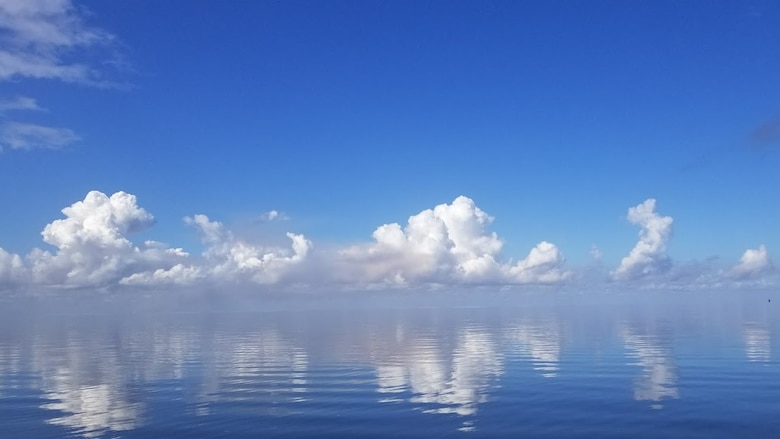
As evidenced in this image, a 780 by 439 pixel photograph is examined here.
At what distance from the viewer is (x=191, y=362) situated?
73688 millimetres

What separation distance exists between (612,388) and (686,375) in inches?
419

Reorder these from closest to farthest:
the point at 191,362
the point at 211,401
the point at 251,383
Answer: the point at 211,401 < the point at 251,383 < the point at 191,362

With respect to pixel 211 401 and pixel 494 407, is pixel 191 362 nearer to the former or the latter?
pixel 211 401

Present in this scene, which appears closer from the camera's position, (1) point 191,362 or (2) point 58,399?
(2) point 58,399

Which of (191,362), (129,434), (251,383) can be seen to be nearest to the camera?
(129,434)

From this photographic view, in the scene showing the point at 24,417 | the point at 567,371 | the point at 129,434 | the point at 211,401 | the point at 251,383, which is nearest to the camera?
the point at 129,434

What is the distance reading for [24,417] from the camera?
4191 cm

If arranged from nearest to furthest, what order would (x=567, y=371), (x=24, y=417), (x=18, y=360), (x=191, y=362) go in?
(x=24, y=417) < (x=567, y=371) < (x=191, y=362) < (x=18, y=360)

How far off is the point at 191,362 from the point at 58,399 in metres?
25.2

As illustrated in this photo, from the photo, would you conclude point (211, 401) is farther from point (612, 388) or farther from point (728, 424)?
point (728, 424)

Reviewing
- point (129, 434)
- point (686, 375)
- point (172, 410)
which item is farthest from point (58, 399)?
point (686, 375)

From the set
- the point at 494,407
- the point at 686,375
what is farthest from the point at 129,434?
the point at 686,375

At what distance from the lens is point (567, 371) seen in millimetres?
59281

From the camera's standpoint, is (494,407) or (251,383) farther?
(251,383)
